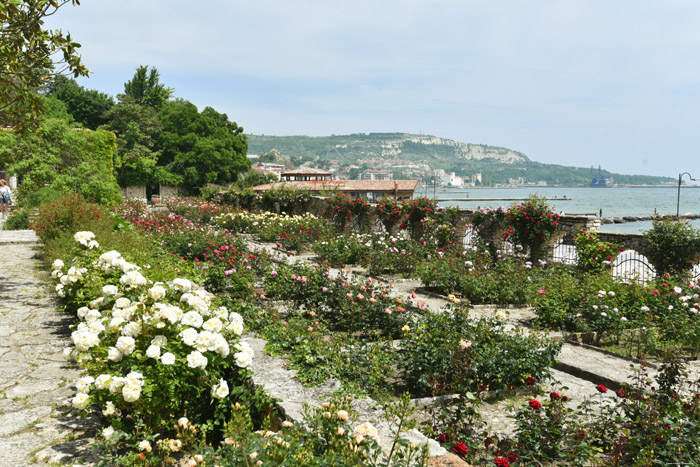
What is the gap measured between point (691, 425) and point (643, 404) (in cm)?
39

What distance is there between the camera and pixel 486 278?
25.1 ft

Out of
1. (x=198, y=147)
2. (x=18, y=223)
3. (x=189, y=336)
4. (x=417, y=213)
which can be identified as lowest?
(x=18, y=223)

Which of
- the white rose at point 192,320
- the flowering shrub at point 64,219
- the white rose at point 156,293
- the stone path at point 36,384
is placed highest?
the flowering shrub at point 64,219

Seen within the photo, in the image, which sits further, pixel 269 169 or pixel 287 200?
pixel 269 169

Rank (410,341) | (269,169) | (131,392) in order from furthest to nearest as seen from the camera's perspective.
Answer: (269,169) → (410,341) → (131,392)

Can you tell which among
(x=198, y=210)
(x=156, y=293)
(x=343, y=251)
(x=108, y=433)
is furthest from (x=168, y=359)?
(x=198, y=210)

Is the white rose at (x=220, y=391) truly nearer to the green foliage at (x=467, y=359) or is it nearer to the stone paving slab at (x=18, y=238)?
the green foliage at (x=467, y=359)

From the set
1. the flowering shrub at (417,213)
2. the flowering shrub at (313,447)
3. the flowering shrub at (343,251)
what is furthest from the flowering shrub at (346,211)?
the flowering shrub at (313,447)

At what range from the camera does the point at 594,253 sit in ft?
27.6

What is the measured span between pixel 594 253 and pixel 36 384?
832 cm

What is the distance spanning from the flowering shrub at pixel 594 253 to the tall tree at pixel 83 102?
4050 centimetres

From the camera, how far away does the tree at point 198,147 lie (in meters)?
41.6

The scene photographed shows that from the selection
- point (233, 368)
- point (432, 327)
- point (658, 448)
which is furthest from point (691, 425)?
point (233, 368)

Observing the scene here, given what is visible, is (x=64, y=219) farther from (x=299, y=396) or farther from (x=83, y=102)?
(x=83, y=102)
